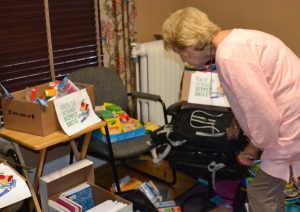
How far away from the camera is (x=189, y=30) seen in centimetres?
155

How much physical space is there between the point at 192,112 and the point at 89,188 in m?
0.79

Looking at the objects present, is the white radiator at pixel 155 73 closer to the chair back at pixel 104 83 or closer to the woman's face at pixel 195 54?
the chair back at pixel 104 83

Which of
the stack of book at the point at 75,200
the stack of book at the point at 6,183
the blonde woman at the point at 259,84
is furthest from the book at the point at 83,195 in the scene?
the blonde woman at the point at 259,84

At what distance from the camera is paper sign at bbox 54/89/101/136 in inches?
77.9

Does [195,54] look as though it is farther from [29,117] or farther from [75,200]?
[75,200]

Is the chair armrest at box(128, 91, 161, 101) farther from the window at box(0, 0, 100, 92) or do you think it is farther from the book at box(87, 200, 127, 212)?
the book at box(87, 200, 127, 212)

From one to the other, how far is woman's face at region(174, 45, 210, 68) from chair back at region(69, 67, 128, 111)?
1.08 metres

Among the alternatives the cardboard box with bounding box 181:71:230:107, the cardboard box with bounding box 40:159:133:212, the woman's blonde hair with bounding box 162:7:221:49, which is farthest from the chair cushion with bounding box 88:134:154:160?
the woman's blonde hair with bounding box 162:7:221:49

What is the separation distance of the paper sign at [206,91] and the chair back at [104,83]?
1.66ft

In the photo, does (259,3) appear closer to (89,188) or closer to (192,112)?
(192,112)

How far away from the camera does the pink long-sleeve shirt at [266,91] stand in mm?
1386

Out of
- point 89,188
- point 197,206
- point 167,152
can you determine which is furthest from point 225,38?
point 197,206

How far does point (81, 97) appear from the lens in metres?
2.08

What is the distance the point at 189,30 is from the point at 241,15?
1720mm
